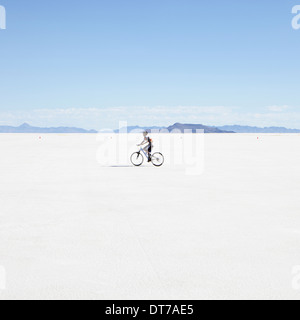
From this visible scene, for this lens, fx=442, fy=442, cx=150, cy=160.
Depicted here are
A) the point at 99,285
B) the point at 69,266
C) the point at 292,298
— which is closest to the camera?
the point at 292,298

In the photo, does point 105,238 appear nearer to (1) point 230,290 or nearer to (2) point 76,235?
(2) point 76,235

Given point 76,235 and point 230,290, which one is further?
point 76,235

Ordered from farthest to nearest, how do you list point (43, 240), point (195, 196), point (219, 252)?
point (195, 196)
point (43, 240)
point (219, 252)

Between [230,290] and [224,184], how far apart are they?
30.3 ft

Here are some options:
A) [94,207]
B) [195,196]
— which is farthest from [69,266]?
[195,196]

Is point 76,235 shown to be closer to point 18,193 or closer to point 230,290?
point 230,290

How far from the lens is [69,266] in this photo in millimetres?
5625

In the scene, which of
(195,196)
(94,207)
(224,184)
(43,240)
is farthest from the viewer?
(224,184)

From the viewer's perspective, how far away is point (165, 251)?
630 centimetres

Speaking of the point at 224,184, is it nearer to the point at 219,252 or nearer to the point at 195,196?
the point at 195,196

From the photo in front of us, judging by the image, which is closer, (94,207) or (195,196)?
(94,207)

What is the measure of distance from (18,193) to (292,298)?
8.90 m
